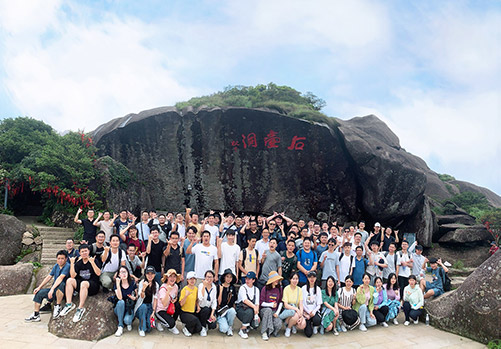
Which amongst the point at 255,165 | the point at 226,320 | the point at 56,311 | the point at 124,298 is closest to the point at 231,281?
the point at 226,320

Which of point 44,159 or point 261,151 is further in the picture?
point 261,151

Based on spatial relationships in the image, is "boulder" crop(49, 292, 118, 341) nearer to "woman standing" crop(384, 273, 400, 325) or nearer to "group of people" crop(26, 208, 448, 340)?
"group of people" crop(26, 208, 448, 340)

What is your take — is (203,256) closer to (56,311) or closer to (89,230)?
(56,311)

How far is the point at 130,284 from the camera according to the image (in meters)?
5.18

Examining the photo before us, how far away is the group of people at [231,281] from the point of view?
201 inches

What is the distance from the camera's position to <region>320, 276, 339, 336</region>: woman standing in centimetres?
555

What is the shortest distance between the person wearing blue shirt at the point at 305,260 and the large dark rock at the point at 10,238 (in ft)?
25.5

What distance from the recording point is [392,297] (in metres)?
6.27

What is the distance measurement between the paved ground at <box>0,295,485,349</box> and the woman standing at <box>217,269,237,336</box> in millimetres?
163

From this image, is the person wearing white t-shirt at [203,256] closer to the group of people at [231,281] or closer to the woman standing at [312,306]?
the group of people at [231,281]

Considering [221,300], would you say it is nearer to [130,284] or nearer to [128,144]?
[130,284]

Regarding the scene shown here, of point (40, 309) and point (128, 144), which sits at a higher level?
point (128, 144)

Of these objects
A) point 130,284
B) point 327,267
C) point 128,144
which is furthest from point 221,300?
point 128,144

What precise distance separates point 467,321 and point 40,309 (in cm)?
746
